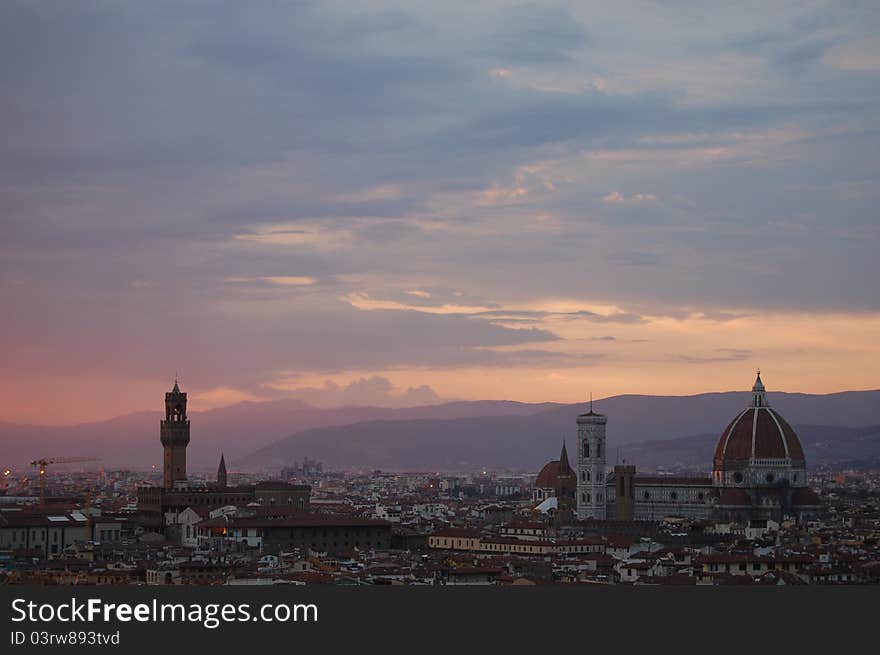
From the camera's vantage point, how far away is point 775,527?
108688mm

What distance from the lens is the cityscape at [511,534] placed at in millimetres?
69750

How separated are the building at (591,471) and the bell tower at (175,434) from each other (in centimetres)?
2656

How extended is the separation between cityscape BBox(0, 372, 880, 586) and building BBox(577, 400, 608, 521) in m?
0.11

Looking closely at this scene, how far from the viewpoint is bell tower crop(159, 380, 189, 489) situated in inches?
4764

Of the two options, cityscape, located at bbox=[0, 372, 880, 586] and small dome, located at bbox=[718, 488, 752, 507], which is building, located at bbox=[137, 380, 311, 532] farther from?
small dome, located at bbox=[718, 488, 752, 507]

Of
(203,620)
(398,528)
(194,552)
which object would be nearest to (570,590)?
(203,620)

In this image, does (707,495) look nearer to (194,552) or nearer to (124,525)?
(124,525)

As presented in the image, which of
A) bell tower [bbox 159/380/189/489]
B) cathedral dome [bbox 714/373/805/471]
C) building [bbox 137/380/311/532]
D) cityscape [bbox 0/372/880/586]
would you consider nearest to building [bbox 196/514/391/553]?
cityscape [bbox 0/372/880/586]

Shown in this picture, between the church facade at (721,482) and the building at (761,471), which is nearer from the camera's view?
the building at (761,471)

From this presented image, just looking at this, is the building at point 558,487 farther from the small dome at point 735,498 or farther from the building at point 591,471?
the small dome at point 735,498

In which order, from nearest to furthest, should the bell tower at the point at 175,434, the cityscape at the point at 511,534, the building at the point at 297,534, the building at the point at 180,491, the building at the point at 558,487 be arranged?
the cityscape at the point at 511,534 → the building at the point at 297,534 → the building at the point at 180,491 → the bell tower at the point at 175,434 → the building at the point at 558,487

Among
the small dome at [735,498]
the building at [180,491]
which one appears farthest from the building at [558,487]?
the building at [180,491]

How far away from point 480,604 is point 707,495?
240 feet

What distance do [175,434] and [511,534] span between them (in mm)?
29865
